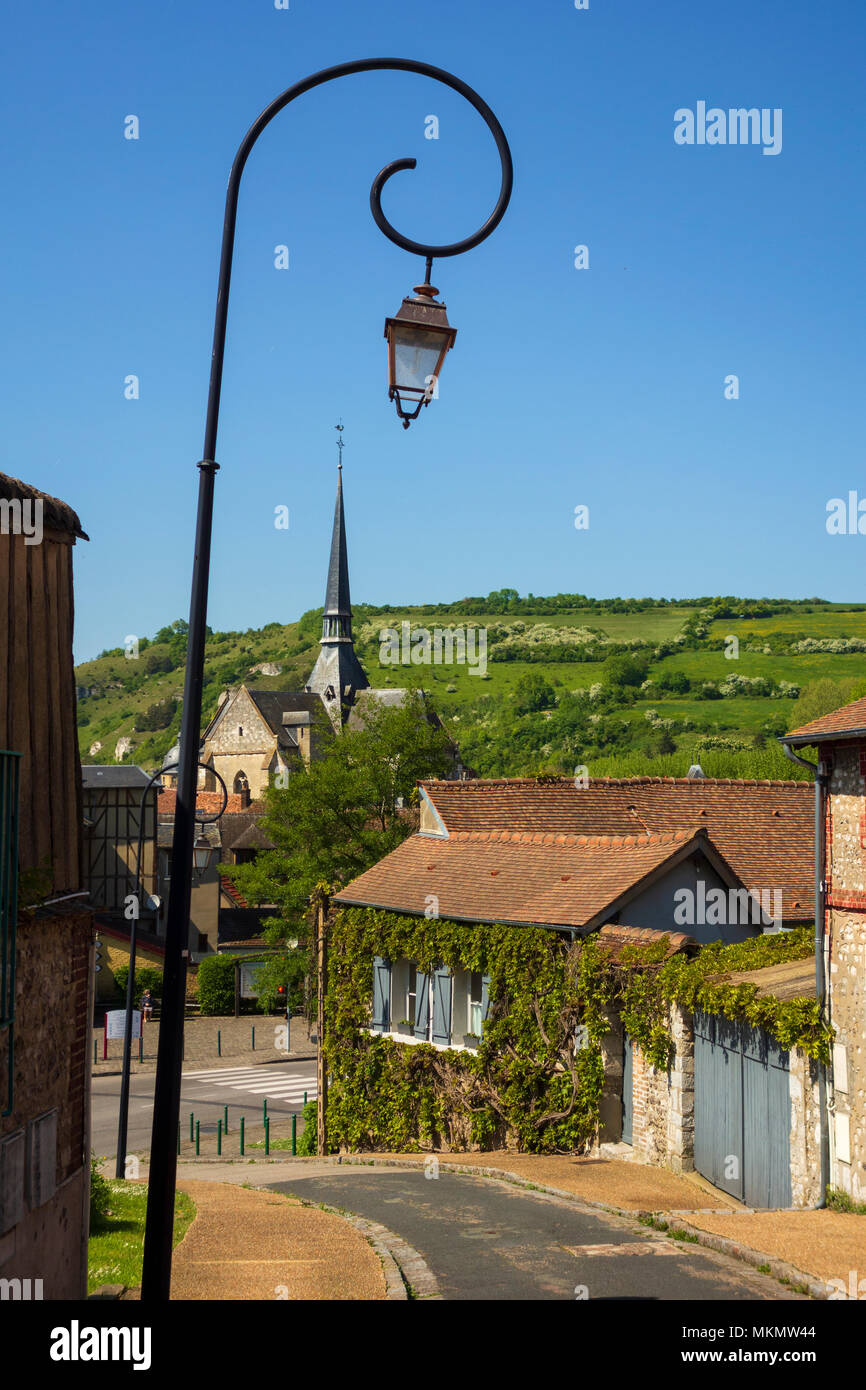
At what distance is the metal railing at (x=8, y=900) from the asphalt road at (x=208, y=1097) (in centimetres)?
2093

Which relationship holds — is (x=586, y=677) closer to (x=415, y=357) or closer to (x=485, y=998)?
(x=485, y=998)

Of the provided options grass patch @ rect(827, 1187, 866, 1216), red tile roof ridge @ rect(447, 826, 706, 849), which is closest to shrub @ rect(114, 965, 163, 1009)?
red tile roof ridge @ rect(447, 826, 706, 849)

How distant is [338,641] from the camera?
324 ft

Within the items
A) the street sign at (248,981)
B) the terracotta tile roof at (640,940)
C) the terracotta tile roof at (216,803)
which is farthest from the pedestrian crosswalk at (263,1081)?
the terracotta tile roof at (216,803)

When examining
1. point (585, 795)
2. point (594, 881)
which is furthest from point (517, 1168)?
point (585, 795)

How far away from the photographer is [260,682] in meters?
160

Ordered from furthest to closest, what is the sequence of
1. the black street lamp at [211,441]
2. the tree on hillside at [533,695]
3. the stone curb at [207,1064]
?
1. the tree on hillside at [533,695]
2. the stone curb at [207,1064]
3. the black street lamp at [211,441]

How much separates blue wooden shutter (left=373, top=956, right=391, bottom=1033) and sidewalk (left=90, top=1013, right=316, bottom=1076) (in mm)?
16727

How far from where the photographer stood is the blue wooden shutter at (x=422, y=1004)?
2133 cm

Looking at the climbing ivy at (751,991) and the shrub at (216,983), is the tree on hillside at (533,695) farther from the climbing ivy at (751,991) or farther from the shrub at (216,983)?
the climbing ivy at (751,991)

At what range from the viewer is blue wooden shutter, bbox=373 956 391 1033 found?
2222cm

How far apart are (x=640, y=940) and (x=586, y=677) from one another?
12431 cm

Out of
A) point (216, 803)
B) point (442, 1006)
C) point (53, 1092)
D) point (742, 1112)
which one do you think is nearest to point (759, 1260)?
point (742, 1112)

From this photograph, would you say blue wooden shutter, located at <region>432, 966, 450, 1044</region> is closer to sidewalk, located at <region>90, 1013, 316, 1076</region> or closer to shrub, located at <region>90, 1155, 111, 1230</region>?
shrub, located at <region>90, 1155, 111, 1230</region>
